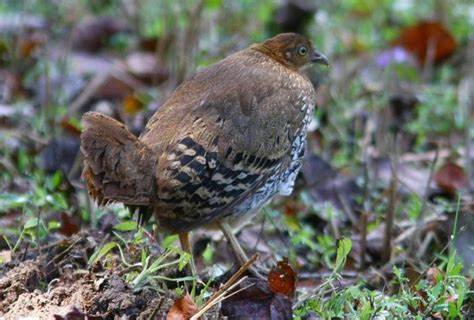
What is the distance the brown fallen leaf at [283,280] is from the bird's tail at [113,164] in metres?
0.67

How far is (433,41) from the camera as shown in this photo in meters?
8.92

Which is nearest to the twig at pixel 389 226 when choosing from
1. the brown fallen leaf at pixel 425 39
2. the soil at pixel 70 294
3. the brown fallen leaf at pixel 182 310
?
the soil at pixel 70 294

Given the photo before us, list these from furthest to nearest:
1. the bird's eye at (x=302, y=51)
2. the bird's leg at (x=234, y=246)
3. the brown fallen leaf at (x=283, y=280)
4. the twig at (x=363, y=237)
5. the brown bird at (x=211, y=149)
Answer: the bird's eye at (x=302, y=51) → the twig at (x=363, y=237) → the bird's leg at (x=234, y=246) → the brown bird at (x=211, y=149) → the brown fallen leaf at (x=283, y=280)

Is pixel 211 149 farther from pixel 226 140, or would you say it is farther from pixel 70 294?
pixel 70 294

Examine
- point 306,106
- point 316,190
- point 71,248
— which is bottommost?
point 316,190

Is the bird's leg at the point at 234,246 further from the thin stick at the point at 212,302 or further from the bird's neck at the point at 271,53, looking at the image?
the bird's neck at the point at 271,53

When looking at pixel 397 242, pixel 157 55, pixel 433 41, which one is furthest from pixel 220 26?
pixel 397 242

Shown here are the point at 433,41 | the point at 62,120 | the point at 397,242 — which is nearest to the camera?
the point at 397,242

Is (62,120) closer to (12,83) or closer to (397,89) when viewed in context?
(12,83)

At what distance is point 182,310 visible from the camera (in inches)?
170

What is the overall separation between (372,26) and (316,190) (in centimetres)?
333

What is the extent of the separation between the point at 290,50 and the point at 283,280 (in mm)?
1712

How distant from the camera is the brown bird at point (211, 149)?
491 cm

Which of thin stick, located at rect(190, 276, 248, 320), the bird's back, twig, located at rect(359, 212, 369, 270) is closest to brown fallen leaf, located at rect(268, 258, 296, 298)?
thin stick, located at rect(190, 276, 248, 320)
